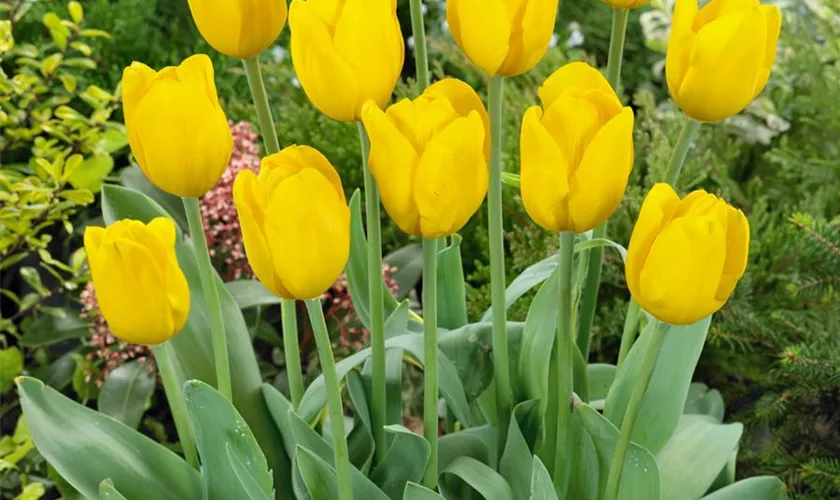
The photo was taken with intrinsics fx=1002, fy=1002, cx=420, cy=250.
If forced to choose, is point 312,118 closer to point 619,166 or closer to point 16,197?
point 16,197

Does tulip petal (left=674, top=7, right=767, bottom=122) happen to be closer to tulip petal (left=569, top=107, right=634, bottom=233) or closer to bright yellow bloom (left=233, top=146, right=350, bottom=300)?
tulip petal (left=569, top=107, right=634, bottom=233)

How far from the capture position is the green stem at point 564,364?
0.56m

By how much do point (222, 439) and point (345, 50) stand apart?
0.24 meters

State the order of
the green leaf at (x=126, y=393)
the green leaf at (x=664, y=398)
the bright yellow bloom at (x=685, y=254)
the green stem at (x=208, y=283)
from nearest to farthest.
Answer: the bright yellow bloom at (x=685, y=254) < the green stem at (x=208, y=283) < the green leaf at (x=664, y=398) < the green leaf at (x=126, y=393)

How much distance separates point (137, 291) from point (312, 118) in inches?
37.8

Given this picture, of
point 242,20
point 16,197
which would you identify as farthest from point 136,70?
point 16,197

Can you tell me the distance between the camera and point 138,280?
0.52m

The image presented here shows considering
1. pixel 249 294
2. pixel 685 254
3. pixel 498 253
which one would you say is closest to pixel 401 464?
pixel 498 253

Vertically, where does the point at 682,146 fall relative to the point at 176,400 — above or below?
above

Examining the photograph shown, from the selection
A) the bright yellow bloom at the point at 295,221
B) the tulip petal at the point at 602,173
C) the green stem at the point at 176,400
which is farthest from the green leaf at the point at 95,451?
the tulip petal at the point at 602,173

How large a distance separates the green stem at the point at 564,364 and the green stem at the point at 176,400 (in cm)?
23

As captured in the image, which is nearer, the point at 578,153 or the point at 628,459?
the point at 578,153

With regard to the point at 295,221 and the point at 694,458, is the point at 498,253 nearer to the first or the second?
the point at 295,221

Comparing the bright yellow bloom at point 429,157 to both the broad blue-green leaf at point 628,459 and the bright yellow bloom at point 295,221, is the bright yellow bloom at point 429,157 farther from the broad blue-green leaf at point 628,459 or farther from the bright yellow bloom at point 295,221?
the broad blue-green leaf at point 628,459
